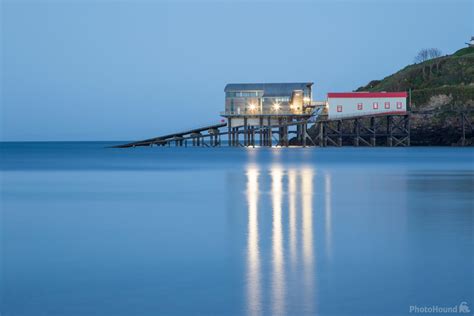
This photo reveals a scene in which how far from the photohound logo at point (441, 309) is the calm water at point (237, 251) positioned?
11cm

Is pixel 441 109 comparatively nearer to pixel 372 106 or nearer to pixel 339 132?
pixel 372 106

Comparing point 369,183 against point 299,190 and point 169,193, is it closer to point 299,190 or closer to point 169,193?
point 299,190

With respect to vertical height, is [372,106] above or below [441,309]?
above

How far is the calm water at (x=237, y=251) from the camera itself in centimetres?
1087

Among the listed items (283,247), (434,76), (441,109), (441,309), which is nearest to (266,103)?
(441,109)

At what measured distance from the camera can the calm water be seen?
10867mm

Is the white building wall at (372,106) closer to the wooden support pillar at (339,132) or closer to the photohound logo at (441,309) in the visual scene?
the wooden support pillar at (339,132)

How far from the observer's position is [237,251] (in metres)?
15.0

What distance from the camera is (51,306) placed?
35.0 ft

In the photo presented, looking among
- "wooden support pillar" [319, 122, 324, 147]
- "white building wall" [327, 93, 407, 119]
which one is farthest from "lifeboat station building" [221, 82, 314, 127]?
"white building wall" [327, 93, 407, 119]

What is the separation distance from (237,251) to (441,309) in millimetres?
5352

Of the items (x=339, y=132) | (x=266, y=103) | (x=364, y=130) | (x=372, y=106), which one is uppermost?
(x=266, y=103)

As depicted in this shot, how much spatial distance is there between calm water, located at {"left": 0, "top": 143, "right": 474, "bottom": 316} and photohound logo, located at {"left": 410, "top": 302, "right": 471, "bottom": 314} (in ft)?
0.35

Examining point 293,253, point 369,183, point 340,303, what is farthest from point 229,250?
point 369,183
